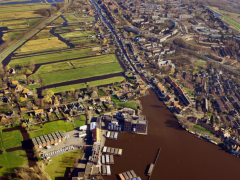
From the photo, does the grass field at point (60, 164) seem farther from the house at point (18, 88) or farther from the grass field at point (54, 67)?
the grass field at point (54, 67)

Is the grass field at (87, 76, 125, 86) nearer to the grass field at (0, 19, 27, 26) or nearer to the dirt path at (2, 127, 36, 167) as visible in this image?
the dirt path at (2, 127, 36, 167)

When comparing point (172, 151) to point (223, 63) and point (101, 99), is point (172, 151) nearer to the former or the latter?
point (101, 99)

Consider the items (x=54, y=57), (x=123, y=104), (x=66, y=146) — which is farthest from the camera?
(x=54, y=57)

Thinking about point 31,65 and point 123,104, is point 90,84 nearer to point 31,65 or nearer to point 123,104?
point 123,104

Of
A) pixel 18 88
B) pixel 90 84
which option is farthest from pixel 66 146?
pixel 18 88

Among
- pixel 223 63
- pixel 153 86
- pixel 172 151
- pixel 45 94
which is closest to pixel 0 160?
pixel 45 94

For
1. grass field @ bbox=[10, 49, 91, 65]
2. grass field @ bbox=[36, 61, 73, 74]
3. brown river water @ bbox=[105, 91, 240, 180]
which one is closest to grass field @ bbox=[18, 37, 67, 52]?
grass field @ bbox=[10, 49, 91, 65]

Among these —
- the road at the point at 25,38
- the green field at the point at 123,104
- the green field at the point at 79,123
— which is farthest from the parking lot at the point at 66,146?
the road at the point at 25,38
